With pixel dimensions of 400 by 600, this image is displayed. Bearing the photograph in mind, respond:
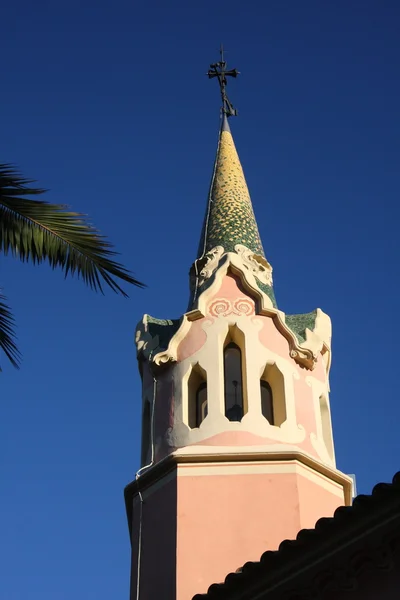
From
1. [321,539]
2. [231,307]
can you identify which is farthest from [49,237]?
[231,307]

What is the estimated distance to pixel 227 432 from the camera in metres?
14.3

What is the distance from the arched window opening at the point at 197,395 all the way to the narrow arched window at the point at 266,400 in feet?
2.71

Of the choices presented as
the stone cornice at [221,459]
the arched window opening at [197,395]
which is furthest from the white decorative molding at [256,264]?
the stone cornice at [221,459]

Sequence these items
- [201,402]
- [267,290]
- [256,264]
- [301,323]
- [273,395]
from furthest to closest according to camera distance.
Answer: [256,264]
[267,290]
[301,323]
[201,402]
[273,395]

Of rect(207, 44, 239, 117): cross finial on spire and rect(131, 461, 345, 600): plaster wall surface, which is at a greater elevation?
rect(207, 44, 239, 117): cross finial on spire

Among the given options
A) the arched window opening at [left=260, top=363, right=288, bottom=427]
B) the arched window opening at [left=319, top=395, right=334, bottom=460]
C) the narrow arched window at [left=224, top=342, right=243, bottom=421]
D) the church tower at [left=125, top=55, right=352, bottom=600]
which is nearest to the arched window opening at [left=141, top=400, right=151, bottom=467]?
the church tower at [left=125, top=55, right=352, bottom=600]

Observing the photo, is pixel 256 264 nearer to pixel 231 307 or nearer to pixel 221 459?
pixel 231 307

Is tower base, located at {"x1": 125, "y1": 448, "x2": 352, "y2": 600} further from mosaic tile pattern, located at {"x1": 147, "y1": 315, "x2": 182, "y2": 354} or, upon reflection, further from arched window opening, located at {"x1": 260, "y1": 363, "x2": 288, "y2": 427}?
mosaic tile pattern, located at {"x1": 147, "y1": 315, "x2": 182, "y2": 354}

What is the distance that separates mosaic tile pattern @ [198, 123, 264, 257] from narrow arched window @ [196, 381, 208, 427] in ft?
9.12

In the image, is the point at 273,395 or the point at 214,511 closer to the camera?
the point at 214,511

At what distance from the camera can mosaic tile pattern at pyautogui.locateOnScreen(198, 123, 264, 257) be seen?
17672 mm

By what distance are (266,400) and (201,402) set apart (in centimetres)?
94

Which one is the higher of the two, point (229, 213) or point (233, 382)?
point (229, 213)

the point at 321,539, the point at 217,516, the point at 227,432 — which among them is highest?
the point at 227,432
